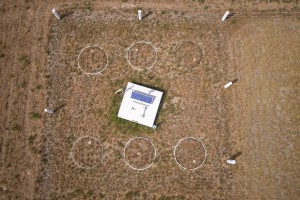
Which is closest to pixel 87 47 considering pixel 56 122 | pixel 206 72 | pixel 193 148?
pixel 56 122

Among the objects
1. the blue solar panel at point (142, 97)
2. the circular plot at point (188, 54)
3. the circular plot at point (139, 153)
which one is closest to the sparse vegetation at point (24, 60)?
the blue solar panel at point (142, 97)

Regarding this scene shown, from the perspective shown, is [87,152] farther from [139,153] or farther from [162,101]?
[162,101]

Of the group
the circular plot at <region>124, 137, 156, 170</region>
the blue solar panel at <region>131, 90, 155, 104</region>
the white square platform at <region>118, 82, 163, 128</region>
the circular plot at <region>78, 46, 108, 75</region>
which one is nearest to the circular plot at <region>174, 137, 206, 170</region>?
the circular plot at <region>124, 137, 156, 170</region>

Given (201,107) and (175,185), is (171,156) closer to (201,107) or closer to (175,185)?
(175,185)

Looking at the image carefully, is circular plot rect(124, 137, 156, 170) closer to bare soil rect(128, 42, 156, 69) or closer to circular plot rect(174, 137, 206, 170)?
circular plot rect(174, 137, 206, 170)

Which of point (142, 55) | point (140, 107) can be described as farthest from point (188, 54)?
point (140, 107)

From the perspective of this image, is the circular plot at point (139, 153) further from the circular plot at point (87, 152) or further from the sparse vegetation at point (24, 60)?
the sparse vegetation at point (24, 60)
